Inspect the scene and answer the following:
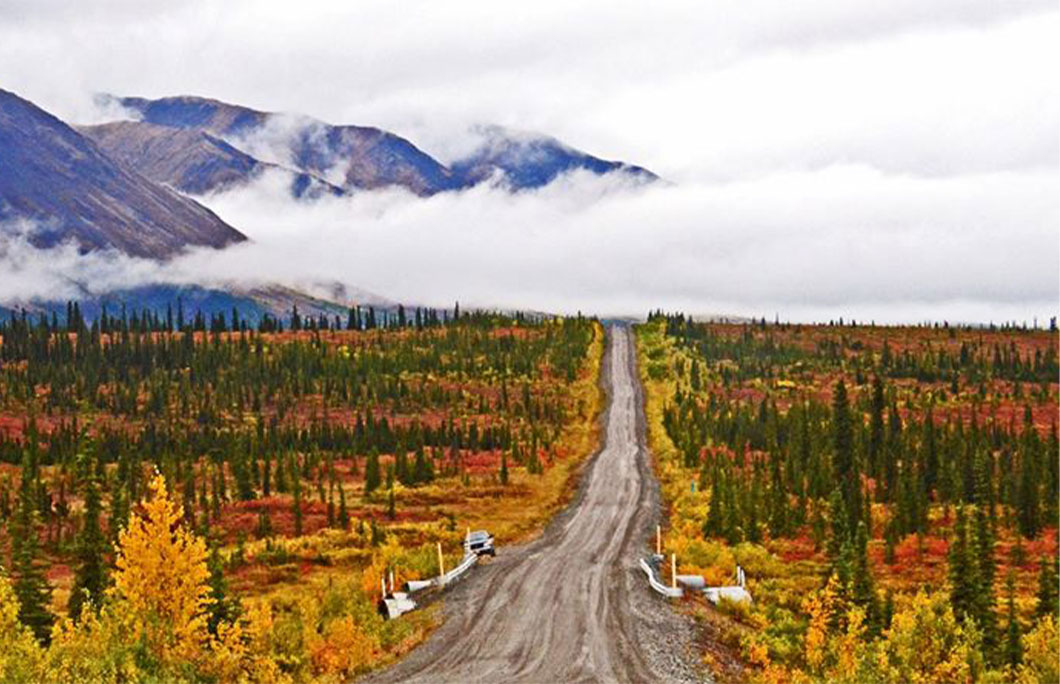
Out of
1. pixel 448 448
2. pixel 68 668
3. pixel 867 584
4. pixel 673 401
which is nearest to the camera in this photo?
pixel 68 668

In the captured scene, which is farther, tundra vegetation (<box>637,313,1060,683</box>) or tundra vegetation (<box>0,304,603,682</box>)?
tundra vegetation (<box>637,313,1060,683</box>)

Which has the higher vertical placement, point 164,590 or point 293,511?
point 164,590

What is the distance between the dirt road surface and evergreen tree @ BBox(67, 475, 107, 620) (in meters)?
17.0

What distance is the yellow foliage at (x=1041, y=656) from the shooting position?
142 ft

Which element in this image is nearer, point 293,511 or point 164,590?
point 164,590

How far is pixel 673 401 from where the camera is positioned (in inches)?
6954

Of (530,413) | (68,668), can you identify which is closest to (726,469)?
(530,413)

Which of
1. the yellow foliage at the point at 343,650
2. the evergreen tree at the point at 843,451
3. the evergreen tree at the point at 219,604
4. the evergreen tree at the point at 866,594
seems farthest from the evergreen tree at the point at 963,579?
the evergreen tree at the point at 843,451

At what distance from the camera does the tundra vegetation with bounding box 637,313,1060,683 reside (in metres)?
47.2

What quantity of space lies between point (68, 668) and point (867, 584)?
36447 millimetres

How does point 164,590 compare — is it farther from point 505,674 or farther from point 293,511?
point 293,511

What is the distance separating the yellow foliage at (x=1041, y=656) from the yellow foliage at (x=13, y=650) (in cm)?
3657

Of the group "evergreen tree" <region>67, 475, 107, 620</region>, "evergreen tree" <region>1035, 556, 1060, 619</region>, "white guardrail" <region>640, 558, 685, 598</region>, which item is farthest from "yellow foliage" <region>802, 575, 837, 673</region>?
"evergreen tree" <region>67, 475, 107, 620</region>

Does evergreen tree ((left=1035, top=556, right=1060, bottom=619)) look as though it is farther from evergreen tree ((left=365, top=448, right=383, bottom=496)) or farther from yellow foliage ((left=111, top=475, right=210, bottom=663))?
evergreen tree ((left=365, top=448, right=383, bottom=496))
